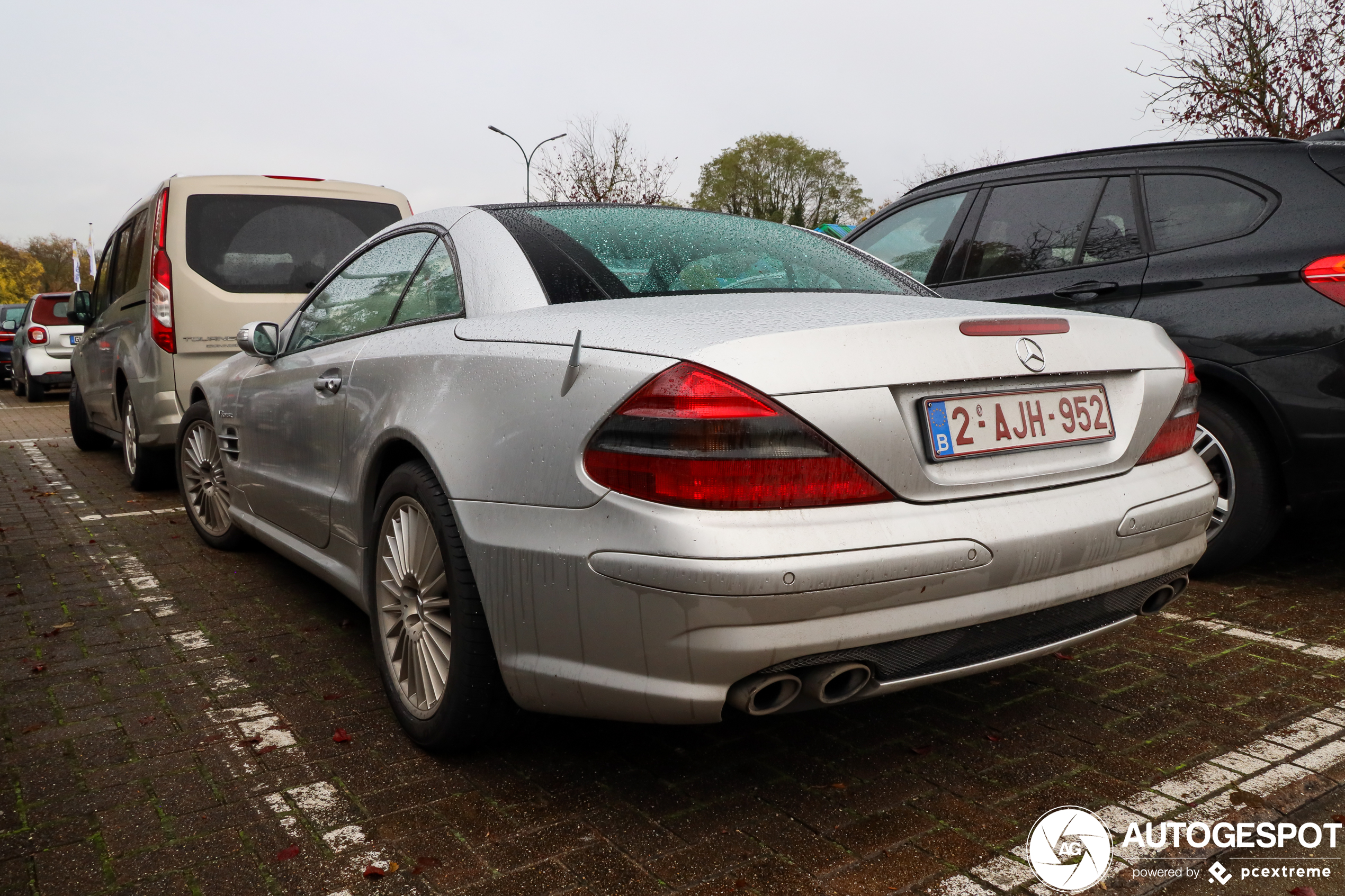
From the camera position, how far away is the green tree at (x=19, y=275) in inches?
2904

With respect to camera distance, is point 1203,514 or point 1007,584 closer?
point 1007,584

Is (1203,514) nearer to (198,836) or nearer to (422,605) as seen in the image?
(422,605)

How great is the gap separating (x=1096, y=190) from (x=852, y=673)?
3.37 m

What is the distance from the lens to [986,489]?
2291 millimetres

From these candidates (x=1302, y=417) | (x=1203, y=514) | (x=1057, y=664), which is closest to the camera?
(x=1203, y=514)

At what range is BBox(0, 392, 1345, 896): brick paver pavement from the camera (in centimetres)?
227

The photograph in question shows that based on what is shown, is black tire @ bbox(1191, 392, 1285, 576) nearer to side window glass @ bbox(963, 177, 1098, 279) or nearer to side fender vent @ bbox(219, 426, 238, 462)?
side window glass @ bbox(963, 177, 1098, 279)

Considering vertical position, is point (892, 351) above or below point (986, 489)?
above

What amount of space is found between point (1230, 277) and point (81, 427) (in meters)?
9.11

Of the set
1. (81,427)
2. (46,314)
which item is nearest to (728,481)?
(81,427)

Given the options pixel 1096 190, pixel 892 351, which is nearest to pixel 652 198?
pixel 1096 190

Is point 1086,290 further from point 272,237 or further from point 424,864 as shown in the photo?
point 272,237

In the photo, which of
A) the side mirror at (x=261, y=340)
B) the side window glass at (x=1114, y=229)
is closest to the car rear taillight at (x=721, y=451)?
the side mirror at (x=261, y=340)

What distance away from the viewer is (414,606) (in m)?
2.87
